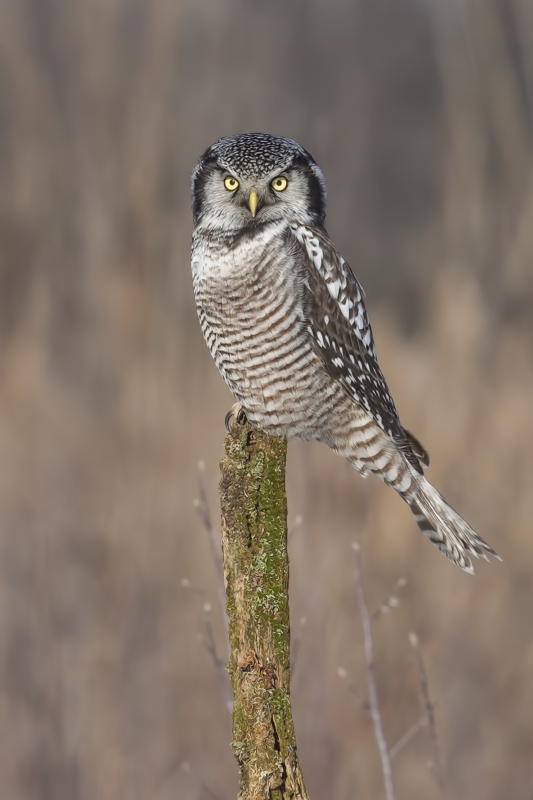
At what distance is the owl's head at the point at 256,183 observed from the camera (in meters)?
2.55

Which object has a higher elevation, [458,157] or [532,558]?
[458,157]

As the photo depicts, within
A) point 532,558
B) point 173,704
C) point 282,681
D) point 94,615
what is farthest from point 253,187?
point 532,558

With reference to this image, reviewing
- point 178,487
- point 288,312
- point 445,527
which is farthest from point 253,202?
point 178,487

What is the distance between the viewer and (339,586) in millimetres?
3461

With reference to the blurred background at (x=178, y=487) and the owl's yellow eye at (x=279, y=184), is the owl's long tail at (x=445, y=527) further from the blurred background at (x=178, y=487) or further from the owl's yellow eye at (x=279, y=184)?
the owl's yellow eye at (x=279, y=184)

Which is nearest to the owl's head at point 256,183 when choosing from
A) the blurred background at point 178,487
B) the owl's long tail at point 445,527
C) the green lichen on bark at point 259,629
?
the blurred background at point 178,487

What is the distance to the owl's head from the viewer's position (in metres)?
2.55

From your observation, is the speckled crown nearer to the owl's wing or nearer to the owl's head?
the owl's head

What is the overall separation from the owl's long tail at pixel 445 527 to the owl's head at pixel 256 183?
1055mm

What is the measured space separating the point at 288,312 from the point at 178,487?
1700 millimetres

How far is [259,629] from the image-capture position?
6.23ft

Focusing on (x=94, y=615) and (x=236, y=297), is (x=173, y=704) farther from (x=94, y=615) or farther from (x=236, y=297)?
(x=236, y=297)

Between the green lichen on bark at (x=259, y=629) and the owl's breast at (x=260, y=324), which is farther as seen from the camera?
the owl's breast at (x=260, y=324)

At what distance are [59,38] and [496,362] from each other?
4457 mm
